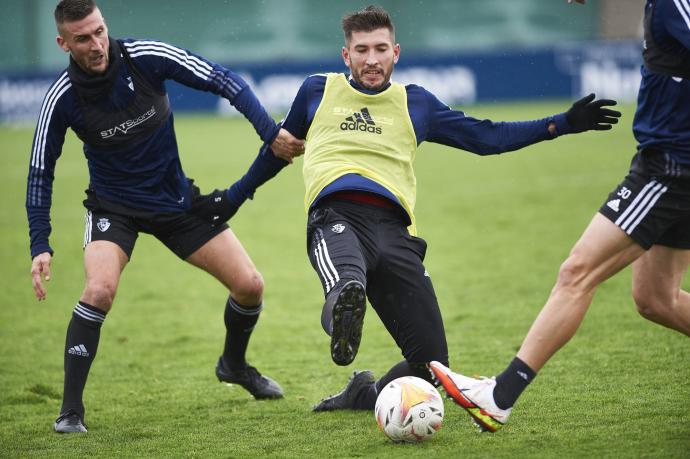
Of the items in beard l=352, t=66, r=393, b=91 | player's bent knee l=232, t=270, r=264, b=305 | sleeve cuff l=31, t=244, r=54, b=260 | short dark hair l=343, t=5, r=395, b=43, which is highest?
short dark hair l=343, t=5, r=395, b=43

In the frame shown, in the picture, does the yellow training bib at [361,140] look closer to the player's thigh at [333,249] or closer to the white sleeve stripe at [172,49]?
the player's thigh at [333,249]

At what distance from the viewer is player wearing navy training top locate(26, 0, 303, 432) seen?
5809 millimetres

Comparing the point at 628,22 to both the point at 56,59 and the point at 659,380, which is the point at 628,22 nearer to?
the point at 56,59

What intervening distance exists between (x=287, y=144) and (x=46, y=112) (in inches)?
59.6

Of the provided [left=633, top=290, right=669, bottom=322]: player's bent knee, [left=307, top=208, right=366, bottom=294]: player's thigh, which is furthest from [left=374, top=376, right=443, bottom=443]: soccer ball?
[left=633, top=290, right=669, bottom=322]: player's bent knee

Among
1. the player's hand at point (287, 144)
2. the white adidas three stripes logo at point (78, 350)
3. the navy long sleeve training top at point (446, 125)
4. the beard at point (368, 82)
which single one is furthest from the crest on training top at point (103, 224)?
the beard at point (368, 82)

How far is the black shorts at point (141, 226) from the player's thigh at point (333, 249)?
3.64ft

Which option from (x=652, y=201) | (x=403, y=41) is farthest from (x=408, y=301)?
(x=403, y=41)

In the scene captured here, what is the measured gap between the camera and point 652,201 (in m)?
4.62

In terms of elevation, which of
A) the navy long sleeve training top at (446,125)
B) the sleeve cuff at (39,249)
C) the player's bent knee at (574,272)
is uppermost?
the navy long sleeve training top at (446,125)

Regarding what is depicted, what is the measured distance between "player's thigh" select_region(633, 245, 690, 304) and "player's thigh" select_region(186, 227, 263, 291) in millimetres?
2480

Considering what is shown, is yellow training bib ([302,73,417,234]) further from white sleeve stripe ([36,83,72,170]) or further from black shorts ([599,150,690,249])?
white sleeve stripe ([36,83,72,170])

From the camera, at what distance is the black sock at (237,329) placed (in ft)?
21.5

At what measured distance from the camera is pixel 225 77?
19.9 feet
